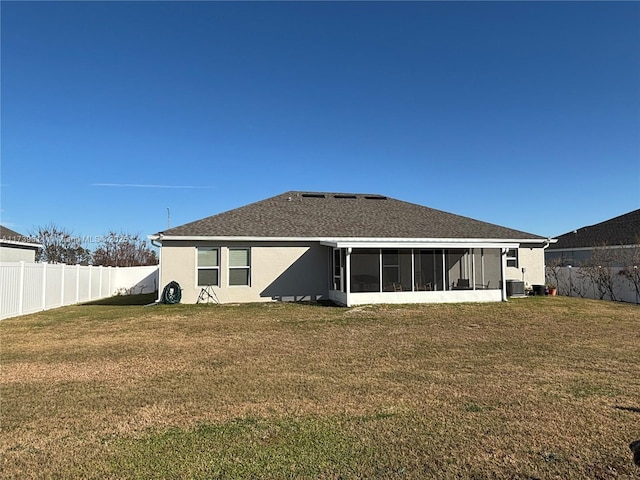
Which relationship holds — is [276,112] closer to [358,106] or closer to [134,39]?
[358,106]

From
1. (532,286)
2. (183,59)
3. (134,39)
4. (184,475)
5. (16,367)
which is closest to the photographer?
(184,475)

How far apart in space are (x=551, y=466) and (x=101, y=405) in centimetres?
470

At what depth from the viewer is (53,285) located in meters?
15.0

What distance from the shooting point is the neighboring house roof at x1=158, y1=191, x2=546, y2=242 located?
16797mm

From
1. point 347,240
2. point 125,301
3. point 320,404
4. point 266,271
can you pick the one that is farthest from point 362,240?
point 320,404

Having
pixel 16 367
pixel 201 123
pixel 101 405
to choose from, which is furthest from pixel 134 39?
pixel 101 405

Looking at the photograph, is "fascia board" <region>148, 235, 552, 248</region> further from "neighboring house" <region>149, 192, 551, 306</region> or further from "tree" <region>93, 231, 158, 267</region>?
"tree" <region>93, 231, 158, 267</region>

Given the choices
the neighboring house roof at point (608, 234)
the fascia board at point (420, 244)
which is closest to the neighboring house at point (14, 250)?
the fascia board at point (420, 244)

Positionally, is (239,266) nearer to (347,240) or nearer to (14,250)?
(347,240)

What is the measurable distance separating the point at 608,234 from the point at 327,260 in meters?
19.8

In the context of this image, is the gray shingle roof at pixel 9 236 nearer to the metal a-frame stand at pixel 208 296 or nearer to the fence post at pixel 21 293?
the fence post at pixel 21 293

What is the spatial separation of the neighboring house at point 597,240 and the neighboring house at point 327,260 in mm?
8658

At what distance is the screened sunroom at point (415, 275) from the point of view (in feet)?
50.8

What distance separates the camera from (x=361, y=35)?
1392 centimetres
